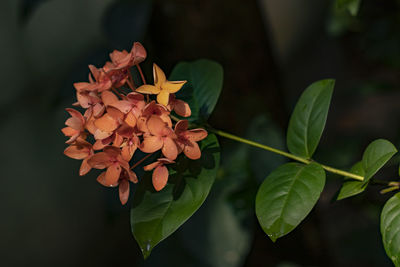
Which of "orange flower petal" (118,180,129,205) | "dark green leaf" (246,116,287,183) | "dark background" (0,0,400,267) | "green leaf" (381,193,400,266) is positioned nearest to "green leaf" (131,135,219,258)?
"orange flower petal" (118,180,129,205)

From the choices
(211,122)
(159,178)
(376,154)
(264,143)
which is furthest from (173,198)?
(211,122)

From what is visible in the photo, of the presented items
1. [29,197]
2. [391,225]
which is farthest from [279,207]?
[29,197]

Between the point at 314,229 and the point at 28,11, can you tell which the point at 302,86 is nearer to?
the point at 314,229

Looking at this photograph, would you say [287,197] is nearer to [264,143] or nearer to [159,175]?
[159,175]

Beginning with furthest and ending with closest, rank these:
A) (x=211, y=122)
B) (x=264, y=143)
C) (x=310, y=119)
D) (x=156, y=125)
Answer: (x=211, y=122), (x=264, y=143), (x=310, y=119), (x=156, y=125)

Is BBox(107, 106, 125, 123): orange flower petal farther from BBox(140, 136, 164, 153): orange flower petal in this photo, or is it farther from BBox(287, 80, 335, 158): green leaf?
BBox(287, 80, 335, 158): green leaf
